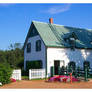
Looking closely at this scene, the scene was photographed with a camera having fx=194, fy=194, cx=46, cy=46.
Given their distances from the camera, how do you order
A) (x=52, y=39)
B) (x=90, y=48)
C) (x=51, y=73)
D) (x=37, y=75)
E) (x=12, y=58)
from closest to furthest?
1. (x=37, y=75)
2. (x=51, y=73)
3. (x=52, y=39)
4. (x=90, y=48)
5. (x=12, y=58)

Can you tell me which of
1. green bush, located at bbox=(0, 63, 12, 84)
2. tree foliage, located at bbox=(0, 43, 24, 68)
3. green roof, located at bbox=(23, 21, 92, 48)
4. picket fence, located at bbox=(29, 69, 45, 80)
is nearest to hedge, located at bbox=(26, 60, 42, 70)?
green roof, located at bbox=(23, 21, 92, 48)

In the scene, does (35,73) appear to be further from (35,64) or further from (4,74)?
(4,74)

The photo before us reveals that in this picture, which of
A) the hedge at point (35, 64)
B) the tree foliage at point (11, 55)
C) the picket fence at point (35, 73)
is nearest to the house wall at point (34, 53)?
the hedge at point (35, 64)

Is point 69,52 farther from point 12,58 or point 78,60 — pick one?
point 12,58

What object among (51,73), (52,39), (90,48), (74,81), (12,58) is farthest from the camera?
(12,58)

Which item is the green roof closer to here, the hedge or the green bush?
the hedge

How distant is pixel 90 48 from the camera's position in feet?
94.3

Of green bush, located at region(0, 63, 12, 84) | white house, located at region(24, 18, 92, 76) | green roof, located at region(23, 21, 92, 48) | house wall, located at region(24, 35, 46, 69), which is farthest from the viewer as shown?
green roof, located at region(23, 21, 92, 48)

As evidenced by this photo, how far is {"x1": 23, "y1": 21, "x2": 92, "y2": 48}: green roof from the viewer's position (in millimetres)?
26547

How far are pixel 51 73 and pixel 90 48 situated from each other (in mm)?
7690

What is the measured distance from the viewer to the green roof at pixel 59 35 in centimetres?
2655

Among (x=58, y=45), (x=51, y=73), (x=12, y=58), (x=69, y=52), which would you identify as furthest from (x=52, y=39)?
(x=12, y=58)

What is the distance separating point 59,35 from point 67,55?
11.1ft

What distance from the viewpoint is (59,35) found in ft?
93.2
